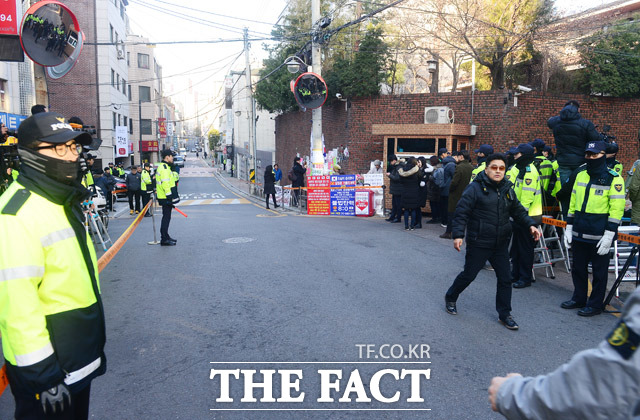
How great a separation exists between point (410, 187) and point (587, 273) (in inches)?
255

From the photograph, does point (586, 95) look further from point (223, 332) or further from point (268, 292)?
point (223, 332)

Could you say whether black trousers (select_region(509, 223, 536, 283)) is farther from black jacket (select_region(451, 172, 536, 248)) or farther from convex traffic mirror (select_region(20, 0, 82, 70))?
convex traffic mirror (select_region(20, 0, 82, 70))

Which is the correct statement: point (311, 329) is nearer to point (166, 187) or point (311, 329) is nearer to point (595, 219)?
point (595, 219)

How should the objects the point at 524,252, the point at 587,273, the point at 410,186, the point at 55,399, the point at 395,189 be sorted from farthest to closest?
the point at 395,189 < the point at 410,186 < the point at 524,252 < the point at 587,273 < the point at 55,399

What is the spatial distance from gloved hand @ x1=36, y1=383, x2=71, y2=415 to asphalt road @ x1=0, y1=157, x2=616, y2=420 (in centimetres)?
148

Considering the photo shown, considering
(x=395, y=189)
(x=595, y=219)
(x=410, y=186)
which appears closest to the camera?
(x=595, y=219)

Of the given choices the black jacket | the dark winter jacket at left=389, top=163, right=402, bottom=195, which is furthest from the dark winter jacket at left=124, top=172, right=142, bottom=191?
the black jacket

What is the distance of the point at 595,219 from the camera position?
591 cm

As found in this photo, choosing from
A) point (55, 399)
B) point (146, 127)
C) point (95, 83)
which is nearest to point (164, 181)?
point (55, 399)

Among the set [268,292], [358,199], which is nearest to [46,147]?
[268,292]

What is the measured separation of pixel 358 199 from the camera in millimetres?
16375

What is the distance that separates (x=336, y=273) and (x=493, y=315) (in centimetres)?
273

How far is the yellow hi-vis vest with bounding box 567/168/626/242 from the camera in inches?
228

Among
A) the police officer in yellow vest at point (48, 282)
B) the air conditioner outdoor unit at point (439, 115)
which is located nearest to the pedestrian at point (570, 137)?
the police officer in yellow vest at point (48, 282)
